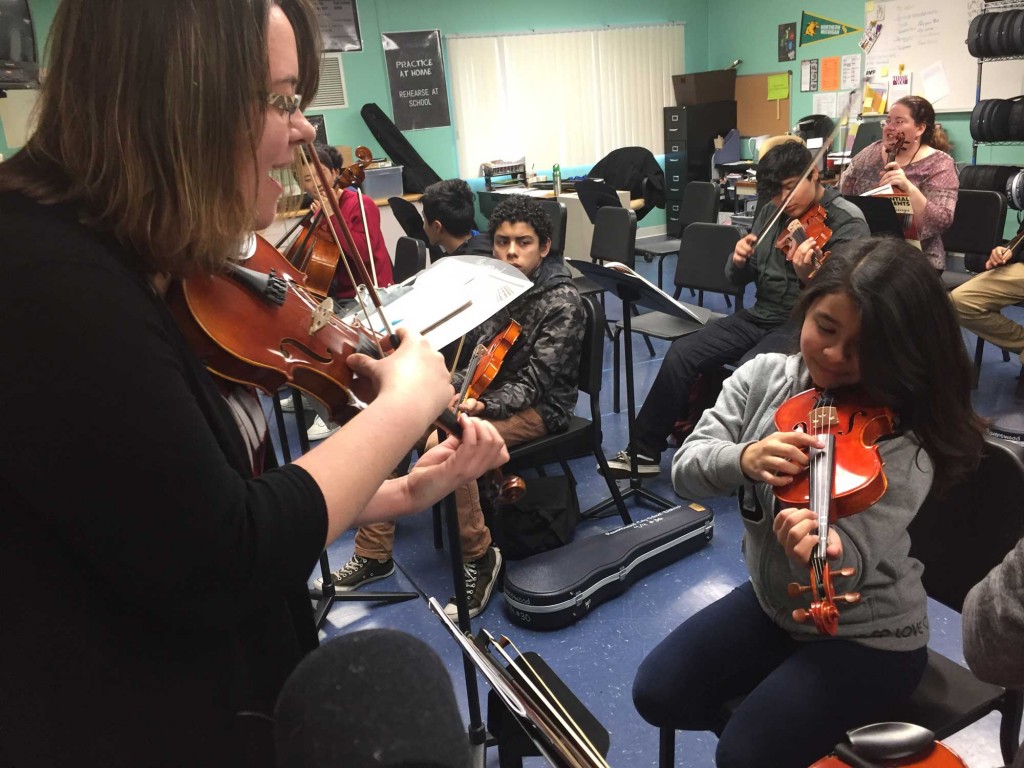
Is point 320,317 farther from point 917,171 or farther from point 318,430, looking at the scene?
point 917,171

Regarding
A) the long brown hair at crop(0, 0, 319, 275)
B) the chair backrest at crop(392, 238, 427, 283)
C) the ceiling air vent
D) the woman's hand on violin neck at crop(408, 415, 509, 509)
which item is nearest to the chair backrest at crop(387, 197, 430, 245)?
the chair backrest at crop(392, 238, 427, 283)

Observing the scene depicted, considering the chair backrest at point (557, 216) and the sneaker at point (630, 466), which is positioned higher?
the chair backrest at point (557, 216)

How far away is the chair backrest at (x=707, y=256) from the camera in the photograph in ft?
12.4

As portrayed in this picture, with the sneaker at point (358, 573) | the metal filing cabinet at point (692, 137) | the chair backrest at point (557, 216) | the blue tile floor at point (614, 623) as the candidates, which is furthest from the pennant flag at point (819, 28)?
the sneaker at point (358, 573)

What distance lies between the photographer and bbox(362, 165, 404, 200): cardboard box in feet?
21.1

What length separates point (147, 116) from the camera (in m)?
0.58

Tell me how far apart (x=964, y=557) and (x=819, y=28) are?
7143mm

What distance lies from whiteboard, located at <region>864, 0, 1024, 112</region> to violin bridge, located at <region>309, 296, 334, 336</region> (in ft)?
19.6

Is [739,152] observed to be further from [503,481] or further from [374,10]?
[503,481]

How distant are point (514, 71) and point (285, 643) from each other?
25.1 ft

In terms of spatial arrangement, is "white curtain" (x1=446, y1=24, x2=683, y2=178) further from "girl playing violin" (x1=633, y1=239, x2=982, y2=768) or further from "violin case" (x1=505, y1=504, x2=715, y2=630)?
"girl playing violin" (x1=633, y1=239, x2=982, y2=768)

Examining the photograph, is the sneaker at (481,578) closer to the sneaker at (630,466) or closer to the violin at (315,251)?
the sneaker at (630,466)

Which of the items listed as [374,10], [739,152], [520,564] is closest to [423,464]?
[520,564]

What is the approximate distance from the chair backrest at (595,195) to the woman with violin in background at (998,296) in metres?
2.91
